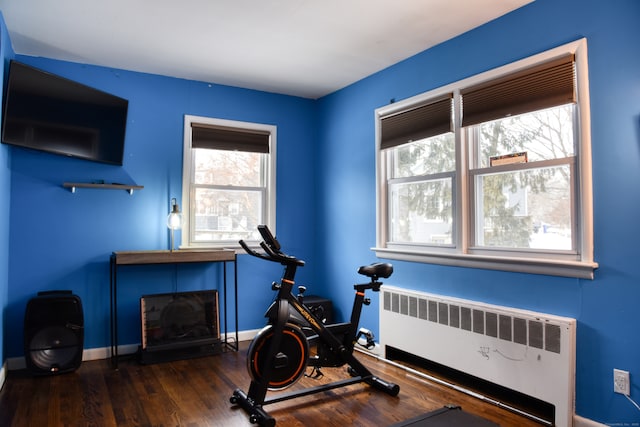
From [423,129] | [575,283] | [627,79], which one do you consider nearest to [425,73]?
[423,129]

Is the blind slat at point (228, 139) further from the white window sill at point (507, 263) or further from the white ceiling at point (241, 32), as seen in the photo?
the white window sill at point (507, 263)

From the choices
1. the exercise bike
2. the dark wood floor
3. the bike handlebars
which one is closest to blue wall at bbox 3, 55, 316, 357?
the dark wood floor

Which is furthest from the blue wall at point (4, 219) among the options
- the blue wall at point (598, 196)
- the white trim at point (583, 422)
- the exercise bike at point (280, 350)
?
the white trim at point (583, 422)

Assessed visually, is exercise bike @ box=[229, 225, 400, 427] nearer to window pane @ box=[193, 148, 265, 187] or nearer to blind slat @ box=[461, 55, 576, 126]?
blind slat @ box=[461, 55, 576, 126]

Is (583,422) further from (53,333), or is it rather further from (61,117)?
(61,117)

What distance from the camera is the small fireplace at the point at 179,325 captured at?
3.81m

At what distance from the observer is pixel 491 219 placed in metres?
3.16

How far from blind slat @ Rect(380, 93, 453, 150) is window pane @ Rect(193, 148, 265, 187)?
1500 millimetres

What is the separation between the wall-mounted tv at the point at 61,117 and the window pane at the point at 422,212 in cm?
262

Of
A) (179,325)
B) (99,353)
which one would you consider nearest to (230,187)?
(179,325)

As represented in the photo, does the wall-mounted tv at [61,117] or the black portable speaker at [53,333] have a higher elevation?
the wall-mounted tv at [61,117]

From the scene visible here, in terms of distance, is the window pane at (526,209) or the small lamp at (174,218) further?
the small lamp at (174,218)

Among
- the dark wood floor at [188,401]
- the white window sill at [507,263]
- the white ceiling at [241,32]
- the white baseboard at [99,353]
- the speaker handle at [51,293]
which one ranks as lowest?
the dark wood floor at [188,401]

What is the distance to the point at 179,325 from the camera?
398 cm
